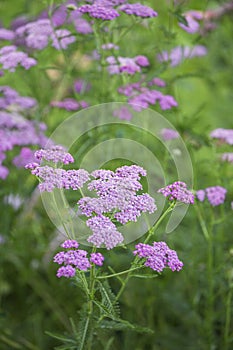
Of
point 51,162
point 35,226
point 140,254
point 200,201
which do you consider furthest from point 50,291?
point 140,254

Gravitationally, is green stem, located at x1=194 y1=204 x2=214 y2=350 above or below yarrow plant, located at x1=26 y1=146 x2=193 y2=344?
below

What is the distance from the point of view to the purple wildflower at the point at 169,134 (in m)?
1.70

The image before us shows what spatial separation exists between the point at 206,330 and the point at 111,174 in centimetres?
77

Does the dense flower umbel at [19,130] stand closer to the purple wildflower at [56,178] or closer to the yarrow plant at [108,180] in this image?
the yarrow plant at [108,180]

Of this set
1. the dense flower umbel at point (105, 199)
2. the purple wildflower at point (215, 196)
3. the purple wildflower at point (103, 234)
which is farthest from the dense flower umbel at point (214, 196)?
the purple wildflower at point (103, 234)

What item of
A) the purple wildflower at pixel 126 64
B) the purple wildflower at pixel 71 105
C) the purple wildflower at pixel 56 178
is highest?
the purple wildflower at pixel 56 178

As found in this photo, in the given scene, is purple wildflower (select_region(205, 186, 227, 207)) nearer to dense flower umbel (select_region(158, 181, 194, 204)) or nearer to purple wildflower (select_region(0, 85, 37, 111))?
dense flower umbel (select_region(158, 181, 194, 204))

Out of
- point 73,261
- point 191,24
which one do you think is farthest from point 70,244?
point 191,24

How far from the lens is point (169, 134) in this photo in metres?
1.70

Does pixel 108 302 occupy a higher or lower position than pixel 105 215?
lower

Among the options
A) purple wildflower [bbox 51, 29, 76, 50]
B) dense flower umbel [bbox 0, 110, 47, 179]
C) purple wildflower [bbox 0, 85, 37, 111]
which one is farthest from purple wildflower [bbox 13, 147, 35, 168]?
purple wildflower [bbox 51, 29, 76, 50]

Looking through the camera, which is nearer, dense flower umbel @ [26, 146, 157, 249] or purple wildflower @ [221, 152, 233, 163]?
dense flower umbel @ [26, 146, 157, 249]

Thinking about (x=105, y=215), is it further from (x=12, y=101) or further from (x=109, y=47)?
(x=12, y=101)

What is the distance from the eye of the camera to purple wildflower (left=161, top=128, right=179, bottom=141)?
170 cm
